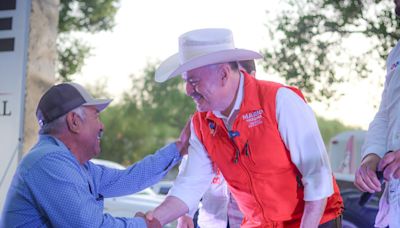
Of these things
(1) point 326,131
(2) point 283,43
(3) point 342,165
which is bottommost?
(1) point 326,131

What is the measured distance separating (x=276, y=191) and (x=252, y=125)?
12.5 inches

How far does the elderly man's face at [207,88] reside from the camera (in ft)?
9.88

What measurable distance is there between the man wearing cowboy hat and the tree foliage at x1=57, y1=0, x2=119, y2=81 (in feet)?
39.3

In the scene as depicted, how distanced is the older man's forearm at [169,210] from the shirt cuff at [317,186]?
0.75m

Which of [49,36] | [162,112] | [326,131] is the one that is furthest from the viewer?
[326,131]

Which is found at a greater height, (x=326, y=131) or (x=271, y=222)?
(x=271, y=222)

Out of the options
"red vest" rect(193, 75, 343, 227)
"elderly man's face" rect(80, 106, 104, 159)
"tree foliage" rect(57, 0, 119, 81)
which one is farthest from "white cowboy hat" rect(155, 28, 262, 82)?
"tree foliage" rect(57, 0, 119, 81)

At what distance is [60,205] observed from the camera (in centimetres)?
277

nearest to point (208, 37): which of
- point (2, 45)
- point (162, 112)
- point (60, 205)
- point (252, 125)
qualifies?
point (252, 125)

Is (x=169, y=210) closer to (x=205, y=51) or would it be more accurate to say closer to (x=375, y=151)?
(x=205, y=51)

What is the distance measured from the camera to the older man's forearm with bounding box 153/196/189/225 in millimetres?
3121

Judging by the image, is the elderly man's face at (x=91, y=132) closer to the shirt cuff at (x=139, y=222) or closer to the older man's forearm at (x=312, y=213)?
the shirt cuff at (x=139, y=222)

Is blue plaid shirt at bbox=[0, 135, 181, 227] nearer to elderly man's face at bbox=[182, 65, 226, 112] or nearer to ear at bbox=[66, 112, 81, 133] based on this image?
ear at bbox=[66, 112, 81, 133]

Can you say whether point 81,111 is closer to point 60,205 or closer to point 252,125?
point 60,205
